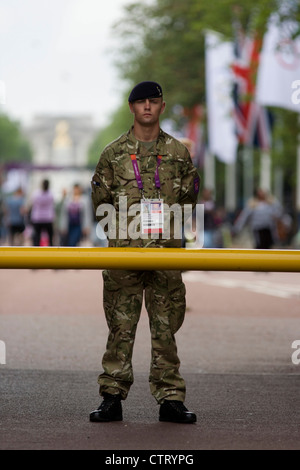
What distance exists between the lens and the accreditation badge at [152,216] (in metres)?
6.68

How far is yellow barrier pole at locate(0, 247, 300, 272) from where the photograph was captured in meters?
6.50

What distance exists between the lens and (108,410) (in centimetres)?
679

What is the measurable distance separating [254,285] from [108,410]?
13.4 m

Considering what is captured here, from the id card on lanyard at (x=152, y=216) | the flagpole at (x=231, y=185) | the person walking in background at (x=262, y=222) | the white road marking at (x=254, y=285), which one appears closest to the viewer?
the id card on lanyard at (x=152, y=216)

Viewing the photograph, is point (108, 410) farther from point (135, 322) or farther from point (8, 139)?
point (8, 139)

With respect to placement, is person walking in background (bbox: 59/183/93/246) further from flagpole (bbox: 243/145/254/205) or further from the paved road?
flagpole (bbox: 243/145/254/205)

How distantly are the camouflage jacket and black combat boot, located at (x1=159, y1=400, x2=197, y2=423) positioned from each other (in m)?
0.88

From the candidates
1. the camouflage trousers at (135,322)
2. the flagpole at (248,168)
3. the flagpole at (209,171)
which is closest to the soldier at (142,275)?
the camouflage trousers at (135,322)

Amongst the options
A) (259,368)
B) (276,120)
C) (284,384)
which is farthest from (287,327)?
(276,120)

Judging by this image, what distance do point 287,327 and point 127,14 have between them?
34956mm

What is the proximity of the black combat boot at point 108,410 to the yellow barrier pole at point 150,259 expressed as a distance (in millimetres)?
778

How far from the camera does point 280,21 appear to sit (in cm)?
2594
